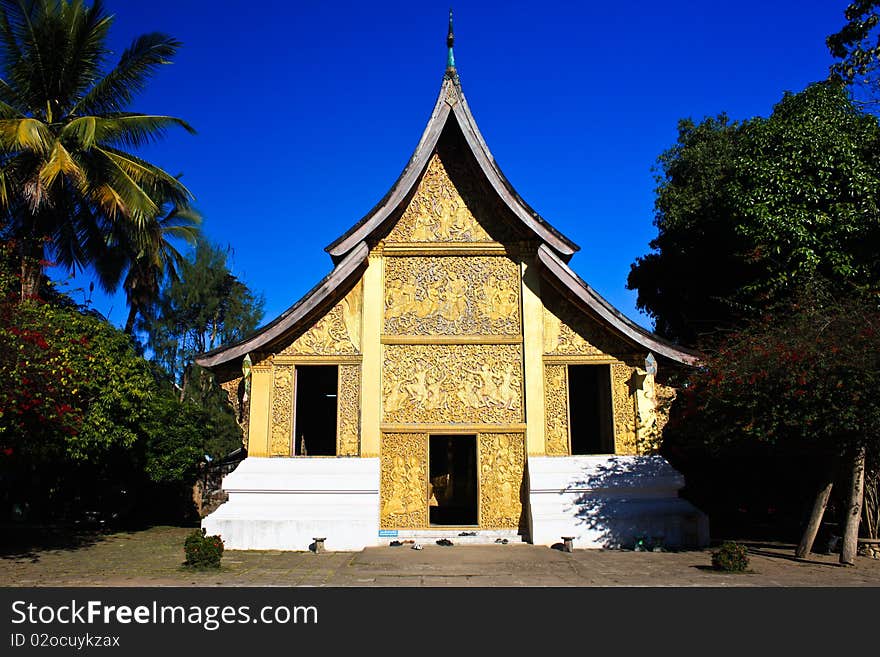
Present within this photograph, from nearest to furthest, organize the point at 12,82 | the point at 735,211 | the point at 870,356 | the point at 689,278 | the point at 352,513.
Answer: the point at 870,356 < the point at 352,513 < the point at 735,211 < the point at 12,82 < the point at 689,278

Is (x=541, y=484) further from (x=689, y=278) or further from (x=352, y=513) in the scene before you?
(x=689, y=278)

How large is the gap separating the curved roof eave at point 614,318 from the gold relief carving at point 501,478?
2723mm

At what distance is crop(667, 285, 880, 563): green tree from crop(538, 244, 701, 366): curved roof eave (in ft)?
2.00

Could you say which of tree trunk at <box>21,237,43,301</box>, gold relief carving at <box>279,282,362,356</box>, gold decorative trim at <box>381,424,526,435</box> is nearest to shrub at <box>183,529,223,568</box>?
gold decorative trim at <box>381,424,526,435</box>

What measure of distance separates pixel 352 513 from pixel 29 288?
9063 millimetres

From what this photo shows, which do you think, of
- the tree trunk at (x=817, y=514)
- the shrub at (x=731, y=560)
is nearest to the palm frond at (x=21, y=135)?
the shrub at (x=731, y=560)

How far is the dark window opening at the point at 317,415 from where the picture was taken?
19.3 metres

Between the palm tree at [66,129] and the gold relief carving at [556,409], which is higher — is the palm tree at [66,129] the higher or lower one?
the higher one

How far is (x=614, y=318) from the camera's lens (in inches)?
484

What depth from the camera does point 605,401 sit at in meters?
13.1

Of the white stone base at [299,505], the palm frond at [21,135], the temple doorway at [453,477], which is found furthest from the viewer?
the temple doorway at [453,477]

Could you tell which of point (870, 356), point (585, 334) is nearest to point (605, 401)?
point (585, 334)

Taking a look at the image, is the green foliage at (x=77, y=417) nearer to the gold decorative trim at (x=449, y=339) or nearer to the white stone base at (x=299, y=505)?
the white stone base at (x=299, y=505)

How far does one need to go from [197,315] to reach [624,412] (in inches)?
1004
